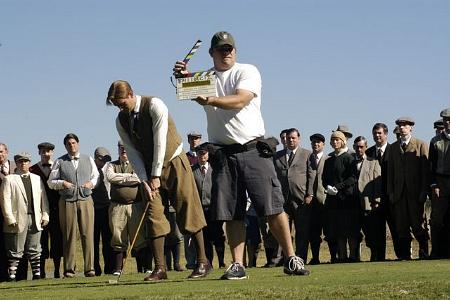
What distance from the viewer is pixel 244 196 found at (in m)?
9.99

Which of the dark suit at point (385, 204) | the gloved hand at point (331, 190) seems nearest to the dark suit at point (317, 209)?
the gloved hand at point (331, 190)

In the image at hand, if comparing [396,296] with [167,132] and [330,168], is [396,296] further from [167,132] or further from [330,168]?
[330,168]

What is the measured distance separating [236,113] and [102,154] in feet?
30.1

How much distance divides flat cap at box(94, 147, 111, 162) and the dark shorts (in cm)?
881

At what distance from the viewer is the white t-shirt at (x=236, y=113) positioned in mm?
9719

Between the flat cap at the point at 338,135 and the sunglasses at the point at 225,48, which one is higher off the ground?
the sunglasses at the point at 225,48

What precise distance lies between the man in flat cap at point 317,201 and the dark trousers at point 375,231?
0.80 meters

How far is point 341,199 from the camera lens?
17016 millimetres

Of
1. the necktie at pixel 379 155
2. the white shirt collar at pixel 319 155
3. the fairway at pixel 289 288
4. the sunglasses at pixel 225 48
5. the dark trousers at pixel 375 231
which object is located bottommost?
the fairway at pixel 289 288

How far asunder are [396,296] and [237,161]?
257cm

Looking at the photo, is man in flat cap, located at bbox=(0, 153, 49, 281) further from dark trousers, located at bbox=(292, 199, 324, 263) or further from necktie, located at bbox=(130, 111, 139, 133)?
necktie, located at bbox=(130, 111, 139, 133)

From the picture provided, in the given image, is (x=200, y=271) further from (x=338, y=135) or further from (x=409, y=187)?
(x=338, y=135)

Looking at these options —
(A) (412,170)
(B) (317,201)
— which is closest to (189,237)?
(B) (317,201)

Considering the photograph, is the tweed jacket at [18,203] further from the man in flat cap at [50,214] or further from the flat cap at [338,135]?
the flat cap at [338,135]
